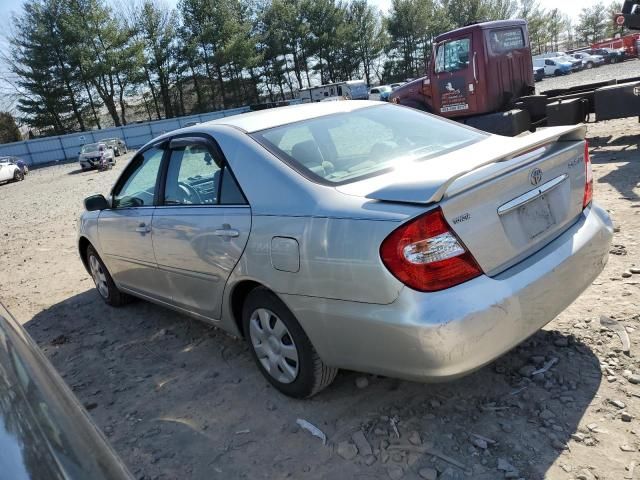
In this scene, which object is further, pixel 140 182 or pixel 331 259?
pixel 140 182

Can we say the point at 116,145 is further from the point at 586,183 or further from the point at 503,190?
the point at 503,190

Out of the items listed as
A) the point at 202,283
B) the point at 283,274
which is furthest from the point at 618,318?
the point at 202,283

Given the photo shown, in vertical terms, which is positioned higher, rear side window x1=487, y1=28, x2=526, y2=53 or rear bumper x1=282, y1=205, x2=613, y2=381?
rear side window x1=487, y1=28, x2=526, y2=53

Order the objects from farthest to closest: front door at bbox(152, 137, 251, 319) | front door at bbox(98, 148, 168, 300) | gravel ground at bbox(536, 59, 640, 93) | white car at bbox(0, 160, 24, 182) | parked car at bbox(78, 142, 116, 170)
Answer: white car at bbox(0, 160, 24, 182) → parked car at bbox(78, 142, 116, 170) → gravel ground at bbox(536, 59, 640, 93) → front door at bbox(98, 148, 168, 300) → front door at bbox(152, 137, 251, 319)

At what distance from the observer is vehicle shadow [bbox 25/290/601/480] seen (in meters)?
2.43

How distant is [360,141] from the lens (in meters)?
3.25

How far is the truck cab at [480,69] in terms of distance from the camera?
9.99m

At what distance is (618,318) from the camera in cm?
333

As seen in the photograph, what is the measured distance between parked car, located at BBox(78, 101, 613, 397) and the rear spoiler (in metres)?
0.01

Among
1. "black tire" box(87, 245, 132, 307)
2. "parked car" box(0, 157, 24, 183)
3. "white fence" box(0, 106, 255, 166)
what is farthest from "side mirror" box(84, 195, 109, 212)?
"white fence" box(0, 106, 255, 166)

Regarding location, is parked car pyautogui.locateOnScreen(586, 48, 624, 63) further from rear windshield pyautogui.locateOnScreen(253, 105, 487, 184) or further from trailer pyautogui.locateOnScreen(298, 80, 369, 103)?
rear windshield pyautogui.locateOnScreen(253, 105, 487, 184)

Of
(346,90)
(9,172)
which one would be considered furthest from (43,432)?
(346,90)

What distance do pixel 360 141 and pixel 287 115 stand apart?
0.54 metres

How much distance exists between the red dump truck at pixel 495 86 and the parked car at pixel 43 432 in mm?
9564
